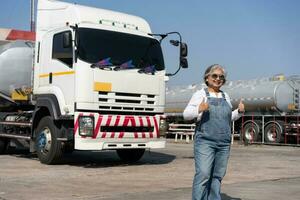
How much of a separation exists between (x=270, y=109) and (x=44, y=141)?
1656 centimetres

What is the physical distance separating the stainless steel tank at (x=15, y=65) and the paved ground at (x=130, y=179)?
1988 mm

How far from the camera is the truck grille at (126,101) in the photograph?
11352 millimetres

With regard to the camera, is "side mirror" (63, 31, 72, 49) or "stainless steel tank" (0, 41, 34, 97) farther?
"stainless steel tank" (0, 41, 34, 97)

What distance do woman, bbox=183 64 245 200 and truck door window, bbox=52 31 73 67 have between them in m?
6.00

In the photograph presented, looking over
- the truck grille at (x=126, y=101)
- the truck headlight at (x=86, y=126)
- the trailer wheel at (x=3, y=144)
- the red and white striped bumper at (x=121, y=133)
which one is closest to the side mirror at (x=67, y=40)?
the truck grille at (x=126, y=101)

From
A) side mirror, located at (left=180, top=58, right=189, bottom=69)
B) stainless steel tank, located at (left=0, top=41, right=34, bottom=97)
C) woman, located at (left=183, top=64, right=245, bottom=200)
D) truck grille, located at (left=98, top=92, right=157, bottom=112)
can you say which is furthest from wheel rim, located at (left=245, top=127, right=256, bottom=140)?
woman, located at (left=183, top=64, right=245, bottom=200)

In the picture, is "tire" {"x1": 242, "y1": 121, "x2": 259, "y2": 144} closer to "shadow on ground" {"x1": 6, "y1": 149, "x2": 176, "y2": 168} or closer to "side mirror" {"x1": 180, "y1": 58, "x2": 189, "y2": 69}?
"shadow on ground" {"x1": 6, "y1": 149, "x2": 176, "y2": 168}

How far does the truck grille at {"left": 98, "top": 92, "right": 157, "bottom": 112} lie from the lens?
1135 cm

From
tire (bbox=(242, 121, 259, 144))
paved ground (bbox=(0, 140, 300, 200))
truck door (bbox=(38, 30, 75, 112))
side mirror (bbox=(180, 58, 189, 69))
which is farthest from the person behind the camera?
tire (bbox=(242, 121, 259, 144))

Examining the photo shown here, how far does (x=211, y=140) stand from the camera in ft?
18.8

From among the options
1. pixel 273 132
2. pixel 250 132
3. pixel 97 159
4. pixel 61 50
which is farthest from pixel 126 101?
pixel 250 132

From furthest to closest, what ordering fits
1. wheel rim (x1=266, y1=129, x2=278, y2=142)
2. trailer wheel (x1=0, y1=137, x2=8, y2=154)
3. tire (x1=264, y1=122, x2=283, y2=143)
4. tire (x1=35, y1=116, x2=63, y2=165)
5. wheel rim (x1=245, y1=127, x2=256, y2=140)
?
wheel rim (x1=245, y1=127, x2=256, y2=140) → wheel rim (x1=266, y1=129, x2=278, y2=142) → tire (x1=264, y1=122, x2=283, y2=143) → trailer wheel (x1=0, y1=137, x2=8, y2=154) → tire (x1=35, y1=116, x2=63, y2=165)

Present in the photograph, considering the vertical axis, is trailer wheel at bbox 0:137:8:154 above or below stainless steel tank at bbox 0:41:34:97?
below

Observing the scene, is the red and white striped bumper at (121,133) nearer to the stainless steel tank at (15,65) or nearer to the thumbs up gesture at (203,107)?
the stainless steel tank at (15,65)
